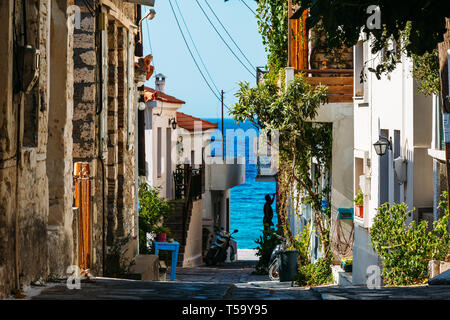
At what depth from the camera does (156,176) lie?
2642cm

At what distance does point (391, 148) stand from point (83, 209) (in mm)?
5810

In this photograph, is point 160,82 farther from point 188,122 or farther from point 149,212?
point 149,212

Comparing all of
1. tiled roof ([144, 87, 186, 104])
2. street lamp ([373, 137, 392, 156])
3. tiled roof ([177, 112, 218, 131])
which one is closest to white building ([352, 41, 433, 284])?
street lamp ([373, 137, 392, 156])

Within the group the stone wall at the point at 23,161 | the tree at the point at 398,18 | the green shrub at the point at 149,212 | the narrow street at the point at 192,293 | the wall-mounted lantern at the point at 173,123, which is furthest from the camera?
the wall-mounted lantern at the point at 173,123

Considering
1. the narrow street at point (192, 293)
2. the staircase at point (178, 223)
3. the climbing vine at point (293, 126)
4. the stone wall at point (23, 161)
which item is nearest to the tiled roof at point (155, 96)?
the staircase at point (178, 223)

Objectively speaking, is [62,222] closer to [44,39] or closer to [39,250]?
[39,250]

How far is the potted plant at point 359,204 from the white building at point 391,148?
152mm

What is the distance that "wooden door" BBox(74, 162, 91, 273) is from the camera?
9.72 metres

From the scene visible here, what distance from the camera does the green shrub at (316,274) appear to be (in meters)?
16.6

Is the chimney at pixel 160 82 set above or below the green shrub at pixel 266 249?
above

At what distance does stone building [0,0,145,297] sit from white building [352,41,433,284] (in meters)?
3.93

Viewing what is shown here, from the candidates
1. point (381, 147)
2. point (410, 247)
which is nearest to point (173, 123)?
point (381, 147)

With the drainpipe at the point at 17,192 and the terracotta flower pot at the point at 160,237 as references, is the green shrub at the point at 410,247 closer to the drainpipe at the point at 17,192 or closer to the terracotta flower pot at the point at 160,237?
the drainpipe at the point at 17,192

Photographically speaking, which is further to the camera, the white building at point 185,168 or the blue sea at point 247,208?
the blue sea at point 247,208
